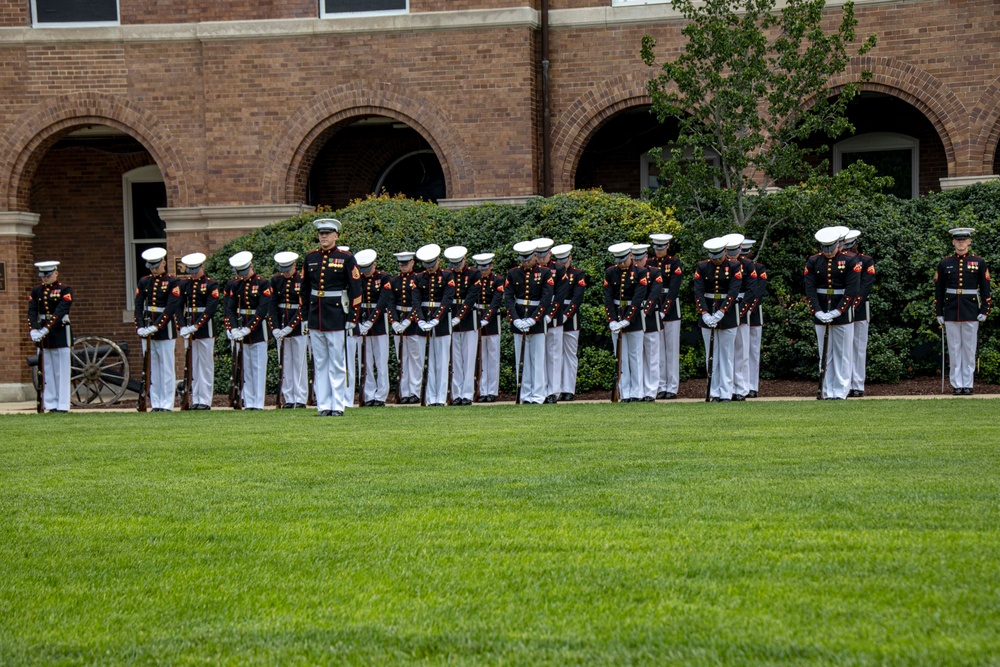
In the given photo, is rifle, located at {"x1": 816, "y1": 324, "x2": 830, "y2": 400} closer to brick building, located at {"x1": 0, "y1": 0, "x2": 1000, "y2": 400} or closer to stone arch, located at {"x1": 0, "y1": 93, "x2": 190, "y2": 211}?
brick building, located at {"x1": 0, "y1": 0, "x2": 1000, "y2": 400}

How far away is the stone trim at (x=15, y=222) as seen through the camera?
23.2 m

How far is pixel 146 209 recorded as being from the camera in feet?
87.0

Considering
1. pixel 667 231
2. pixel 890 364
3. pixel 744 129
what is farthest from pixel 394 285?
pixel 890 364

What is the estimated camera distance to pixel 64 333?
57.8ft

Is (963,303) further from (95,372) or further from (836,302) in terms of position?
(95,372)

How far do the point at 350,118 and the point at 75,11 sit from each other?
5.08 m

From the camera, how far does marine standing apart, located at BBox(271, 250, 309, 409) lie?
690 inches

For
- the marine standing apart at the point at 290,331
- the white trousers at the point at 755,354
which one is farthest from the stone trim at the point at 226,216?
the white trousers at the point at 755,354

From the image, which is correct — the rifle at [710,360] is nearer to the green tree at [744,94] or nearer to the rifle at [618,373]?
the rifle at [618,373]

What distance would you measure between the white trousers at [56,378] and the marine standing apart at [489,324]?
531 centimetres

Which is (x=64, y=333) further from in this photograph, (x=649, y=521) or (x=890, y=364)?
(x=649, y=521)

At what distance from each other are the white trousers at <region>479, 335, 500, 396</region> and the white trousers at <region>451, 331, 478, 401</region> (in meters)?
0.25

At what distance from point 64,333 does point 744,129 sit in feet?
31.6

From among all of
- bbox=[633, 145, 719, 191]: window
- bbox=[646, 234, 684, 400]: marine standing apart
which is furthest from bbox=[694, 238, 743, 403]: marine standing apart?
bbox=[633, 145, 719, 191]: window
